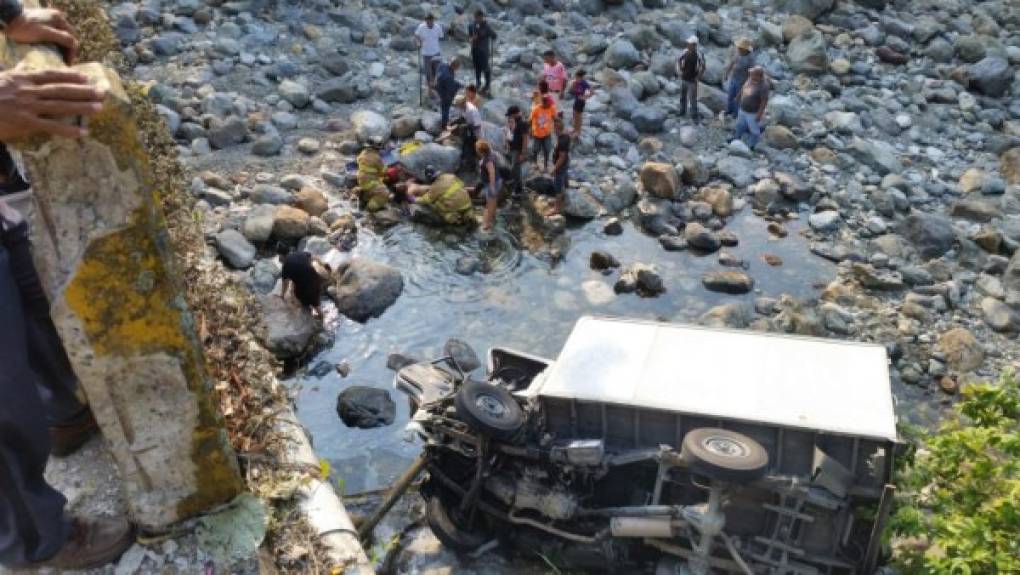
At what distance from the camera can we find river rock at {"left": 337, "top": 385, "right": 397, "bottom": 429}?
9914mm

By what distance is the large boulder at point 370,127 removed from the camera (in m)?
15.3

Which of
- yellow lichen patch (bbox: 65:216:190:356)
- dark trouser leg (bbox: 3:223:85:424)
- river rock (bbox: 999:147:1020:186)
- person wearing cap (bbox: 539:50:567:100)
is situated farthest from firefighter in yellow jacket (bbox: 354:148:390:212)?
river rock (bbox: 999:147:1020:186)

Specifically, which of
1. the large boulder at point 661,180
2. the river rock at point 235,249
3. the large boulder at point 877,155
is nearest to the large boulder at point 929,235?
the large boulder at point 877,155

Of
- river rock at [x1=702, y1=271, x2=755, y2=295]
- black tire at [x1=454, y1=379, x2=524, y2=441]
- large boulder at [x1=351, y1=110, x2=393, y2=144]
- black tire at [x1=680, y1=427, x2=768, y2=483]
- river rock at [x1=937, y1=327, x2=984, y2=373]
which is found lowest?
river rock at [x1=937, y1=327, x2=984, y2=373]

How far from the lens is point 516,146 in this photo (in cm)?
1380

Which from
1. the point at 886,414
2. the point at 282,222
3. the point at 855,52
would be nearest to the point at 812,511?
the point at 886,414

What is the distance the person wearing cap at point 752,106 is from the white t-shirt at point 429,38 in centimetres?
606

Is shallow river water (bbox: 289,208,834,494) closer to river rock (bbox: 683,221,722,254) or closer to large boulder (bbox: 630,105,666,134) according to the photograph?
river rock (bbox: 683,221,722,254)

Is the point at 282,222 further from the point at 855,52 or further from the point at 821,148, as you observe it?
the point at 855,52

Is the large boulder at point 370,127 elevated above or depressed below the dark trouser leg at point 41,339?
below

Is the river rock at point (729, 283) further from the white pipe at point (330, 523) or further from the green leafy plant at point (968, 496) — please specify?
the white pipe at point (330, 523)

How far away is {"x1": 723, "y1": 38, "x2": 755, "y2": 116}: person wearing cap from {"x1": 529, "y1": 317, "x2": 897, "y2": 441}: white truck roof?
33.0 ft

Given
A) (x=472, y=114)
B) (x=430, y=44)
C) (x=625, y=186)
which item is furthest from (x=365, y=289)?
(x=430, y=44)

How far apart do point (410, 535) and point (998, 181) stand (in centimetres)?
1275
